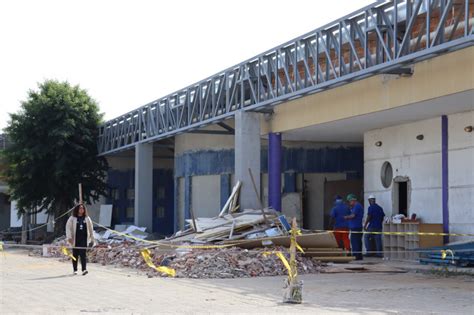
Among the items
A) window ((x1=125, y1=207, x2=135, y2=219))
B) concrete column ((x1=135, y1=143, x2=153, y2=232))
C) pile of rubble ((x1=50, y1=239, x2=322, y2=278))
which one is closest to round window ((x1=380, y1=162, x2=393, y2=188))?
pile of rubble ((x1=50, y1=239, x2=322, y2=278))

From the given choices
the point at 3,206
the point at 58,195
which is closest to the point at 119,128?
the point at 58,195

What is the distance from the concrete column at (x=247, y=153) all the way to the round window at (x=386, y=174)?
12.2ft

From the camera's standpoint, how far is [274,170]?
76.0ft

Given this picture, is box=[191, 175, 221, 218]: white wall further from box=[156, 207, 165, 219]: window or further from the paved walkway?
the paved walkway

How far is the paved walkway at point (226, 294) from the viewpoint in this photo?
10586mm

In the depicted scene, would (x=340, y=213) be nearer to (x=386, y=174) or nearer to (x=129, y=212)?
(x=386, y=174)

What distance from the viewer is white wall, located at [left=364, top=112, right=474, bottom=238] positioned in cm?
1803

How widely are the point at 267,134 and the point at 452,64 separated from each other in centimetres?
856

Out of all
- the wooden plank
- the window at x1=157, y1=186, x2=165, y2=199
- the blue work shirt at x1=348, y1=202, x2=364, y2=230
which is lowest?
the wooden plank

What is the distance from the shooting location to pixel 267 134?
23484 mm

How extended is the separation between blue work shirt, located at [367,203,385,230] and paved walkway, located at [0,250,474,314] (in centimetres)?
469

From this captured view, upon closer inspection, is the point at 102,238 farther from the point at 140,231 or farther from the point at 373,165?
the point at 373,165

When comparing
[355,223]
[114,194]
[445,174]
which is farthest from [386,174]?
[114,194]

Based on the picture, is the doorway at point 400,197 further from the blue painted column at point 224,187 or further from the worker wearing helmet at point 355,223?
the blue painted column at point 224,187
